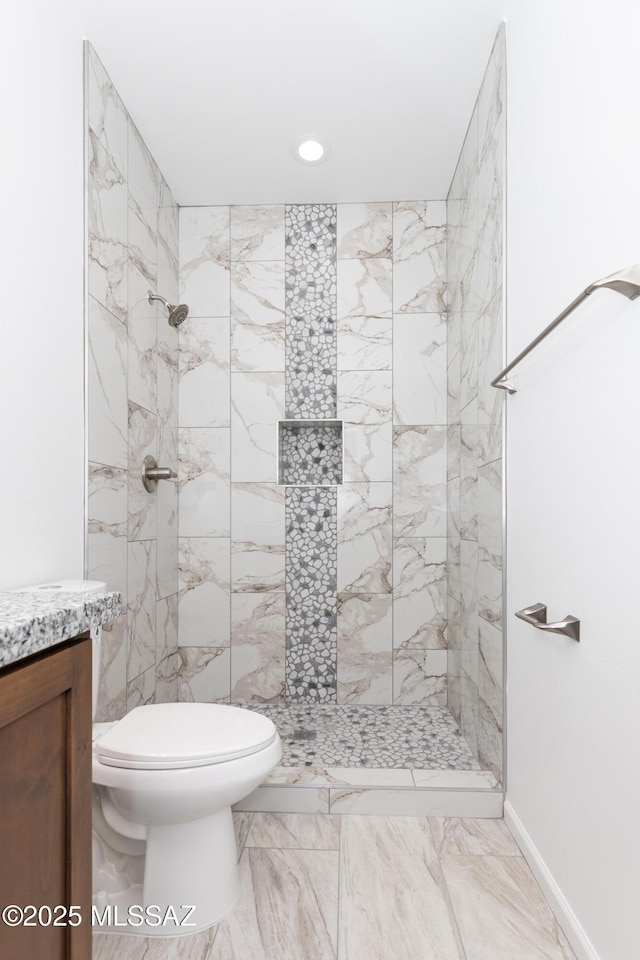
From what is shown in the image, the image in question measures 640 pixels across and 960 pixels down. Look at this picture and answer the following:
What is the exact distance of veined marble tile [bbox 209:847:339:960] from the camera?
139 cm

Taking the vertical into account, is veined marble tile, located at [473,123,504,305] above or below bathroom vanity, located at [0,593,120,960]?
above

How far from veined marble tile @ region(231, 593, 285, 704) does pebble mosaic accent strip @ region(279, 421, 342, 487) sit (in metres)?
0.57

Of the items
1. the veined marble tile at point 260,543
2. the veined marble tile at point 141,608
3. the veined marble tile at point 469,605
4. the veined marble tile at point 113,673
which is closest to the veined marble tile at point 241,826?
the veined marble tile at point 113,673

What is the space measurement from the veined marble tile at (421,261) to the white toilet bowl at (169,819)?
2.06 meters

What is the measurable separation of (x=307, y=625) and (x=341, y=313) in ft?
4.72

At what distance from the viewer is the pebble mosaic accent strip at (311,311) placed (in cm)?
295

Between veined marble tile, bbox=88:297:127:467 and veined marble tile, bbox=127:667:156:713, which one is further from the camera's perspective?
veined marble tile, bbox=127:667:156:713

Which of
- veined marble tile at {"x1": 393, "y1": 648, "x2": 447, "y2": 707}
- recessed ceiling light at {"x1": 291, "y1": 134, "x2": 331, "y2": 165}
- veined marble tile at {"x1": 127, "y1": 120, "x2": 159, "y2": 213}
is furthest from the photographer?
veined marble tile at {"x1": 393, "y1": 648, "x2": 447, "y2": 707}

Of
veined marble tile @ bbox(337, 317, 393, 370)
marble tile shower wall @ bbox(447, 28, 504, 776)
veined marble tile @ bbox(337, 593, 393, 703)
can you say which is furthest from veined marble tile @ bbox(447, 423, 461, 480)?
veined marble tile @ bbox(337, 593, 393, 703)

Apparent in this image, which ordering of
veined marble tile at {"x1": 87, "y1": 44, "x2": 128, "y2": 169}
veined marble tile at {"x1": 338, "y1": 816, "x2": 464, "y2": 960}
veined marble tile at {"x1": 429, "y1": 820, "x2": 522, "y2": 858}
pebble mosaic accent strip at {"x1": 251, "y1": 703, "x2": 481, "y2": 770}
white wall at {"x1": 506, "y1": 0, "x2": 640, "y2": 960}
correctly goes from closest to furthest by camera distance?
white wall at {"x1": 506, "y1": 0, "x2": 640, "y2": 960}, veined marble tile at {"x1": 338, "y1": 816, "x2": 464, "y2": 960}, veined marble tile at {"x1": 429, "y1": 820, "x2": 522, "y2": 858}, veined marble tile at {"x1": 87, "y1": 44, "x2": 128, "y2": 169}, pebble mosaic accent strip at {"x1": 251, "y1": 703, "x2": 481, "y2": 770}

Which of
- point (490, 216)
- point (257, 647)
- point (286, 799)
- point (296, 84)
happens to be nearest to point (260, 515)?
Result: point (257, 647)

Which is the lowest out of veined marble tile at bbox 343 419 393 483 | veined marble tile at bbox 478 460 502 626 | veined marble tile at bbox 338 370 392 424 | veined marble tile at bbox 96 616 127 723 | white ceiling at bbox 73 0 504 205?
veined marble tile at bbox 96 616 127 723

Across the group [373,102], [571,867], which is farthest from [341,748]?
[373,102]

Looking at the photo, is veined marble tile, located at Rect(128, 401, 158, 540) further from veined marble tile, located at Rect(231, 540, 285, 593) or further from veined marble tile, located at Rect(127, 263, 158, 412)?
veined marble tile, located at Rect(231, 540, 285, 593)
